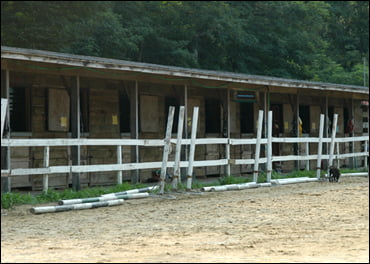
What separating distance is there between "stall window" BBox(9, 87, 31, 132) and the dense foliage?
47.5 ft

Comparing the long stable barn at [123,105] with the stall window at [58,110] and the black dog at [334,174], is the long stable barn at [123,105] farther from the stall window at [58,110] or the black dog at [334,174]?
the black dog at [334,174]

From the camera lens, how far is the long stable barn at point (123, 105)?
47.0 ft

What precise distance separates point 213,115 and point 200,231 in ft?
35.3

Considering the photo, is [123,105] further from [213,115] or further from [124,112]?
[213,115]

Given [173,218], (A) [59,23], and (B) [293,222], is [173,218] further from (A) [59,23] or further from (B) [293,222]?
(A) [59,23]

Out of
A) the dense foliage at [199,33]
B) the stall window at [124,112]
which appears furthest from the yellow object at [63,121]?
the dense foliage at [199,33]

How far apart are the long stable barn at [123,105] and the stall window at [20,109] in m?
0.02

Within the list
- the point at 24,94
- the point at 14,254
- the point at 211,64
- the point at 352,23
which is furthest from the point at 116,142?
the point at 352,23

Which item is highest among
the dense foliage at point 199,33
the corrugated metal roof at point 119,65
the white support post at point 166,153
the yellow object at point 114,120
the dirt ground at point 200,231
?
the dense foliage at point 199,33

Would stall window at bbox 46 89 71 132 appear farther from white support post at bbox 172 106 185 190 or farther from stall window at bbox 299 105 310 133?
stall window at bbox 299 105 310 133

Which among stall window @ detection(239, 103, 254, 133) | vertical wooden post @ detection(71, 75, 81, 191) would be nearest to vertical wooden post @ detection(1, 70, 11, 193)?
vertical wooden post @ detection(71, 75, 81, 191)

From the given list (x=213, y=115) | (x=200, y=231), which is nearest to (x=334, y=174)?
(x=213, y=115)

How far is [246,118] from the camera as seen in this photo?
2084cm

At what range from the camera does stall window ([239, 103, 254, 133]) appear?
20656 mm
